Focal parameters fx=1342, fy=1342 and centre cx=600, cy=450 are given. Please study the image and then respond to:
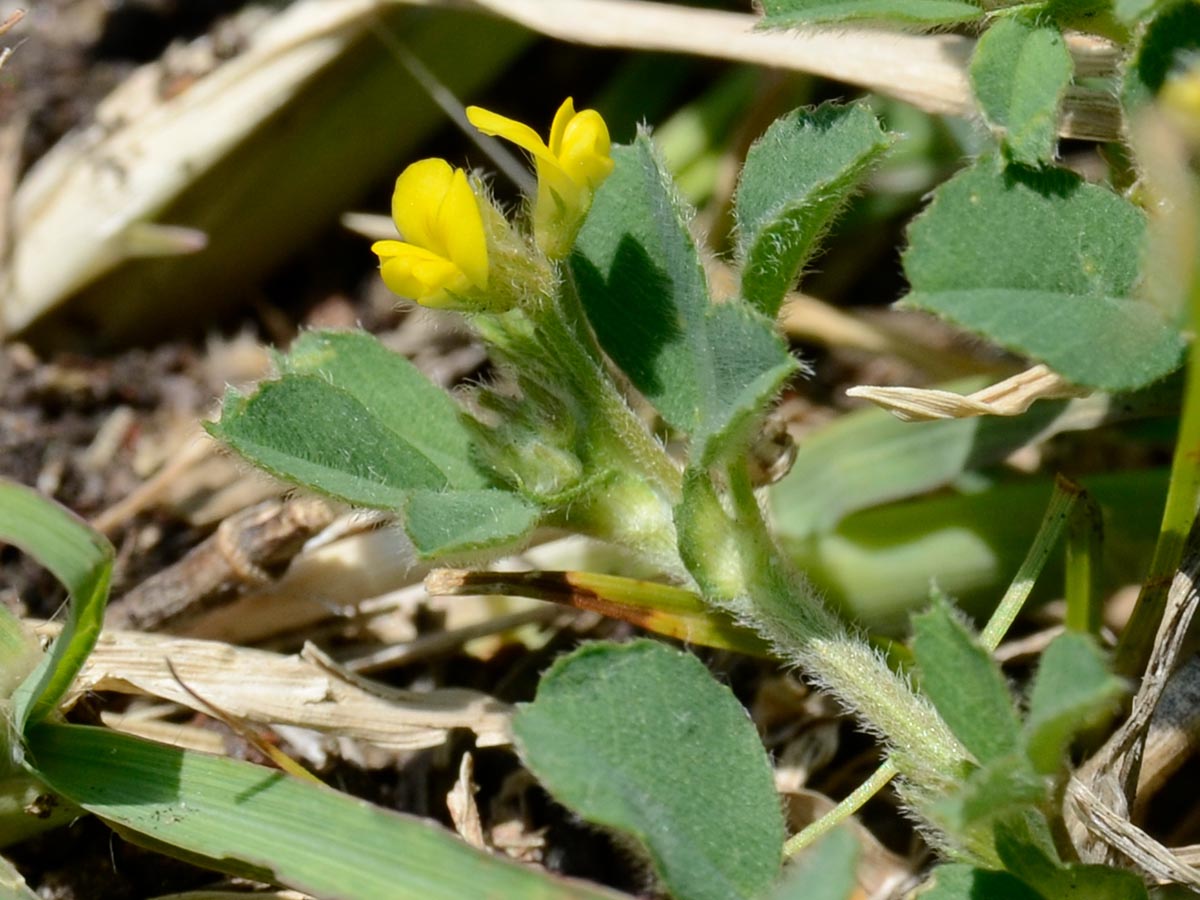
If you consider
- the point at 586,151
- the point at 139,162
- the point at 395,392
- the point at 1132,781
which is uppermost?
the point at 139,162

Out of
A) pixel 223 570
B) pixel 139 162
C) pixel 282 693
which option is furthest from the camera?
pixel 139 162

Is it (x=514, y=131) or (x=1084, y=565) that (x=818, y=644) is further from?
(x=514, y=131)

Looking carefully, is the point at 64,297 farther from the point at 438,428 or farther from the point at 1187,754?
the point at 1187,754

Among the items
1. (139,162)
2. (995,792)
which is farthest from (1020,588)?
(139,162)

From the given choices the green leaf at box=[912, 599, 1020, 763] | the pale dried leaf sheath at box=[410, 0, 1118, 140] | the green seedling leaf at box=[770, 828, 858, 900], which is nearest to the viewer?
the green seedling leaf at box=[770, 828, 858, 900]

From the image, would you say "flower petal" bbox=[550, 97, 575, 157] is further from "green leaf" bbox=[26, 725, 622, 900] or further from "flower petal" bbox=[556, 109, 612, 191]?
"green leaf" bbox=[26, 725, 622, 900]

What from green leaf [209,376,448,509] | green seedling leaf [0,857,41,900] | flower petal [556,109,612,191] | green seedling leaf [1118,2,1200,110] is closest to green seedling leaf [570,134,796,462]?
flower petal [556,109,612,191]

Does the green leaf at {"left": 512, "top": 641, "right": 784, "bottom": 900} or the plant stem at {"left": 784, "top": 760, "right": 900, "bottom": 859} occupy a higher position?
the green leaf at {"left": 512, "top": 641, "right": 784, "bottom": 900}
